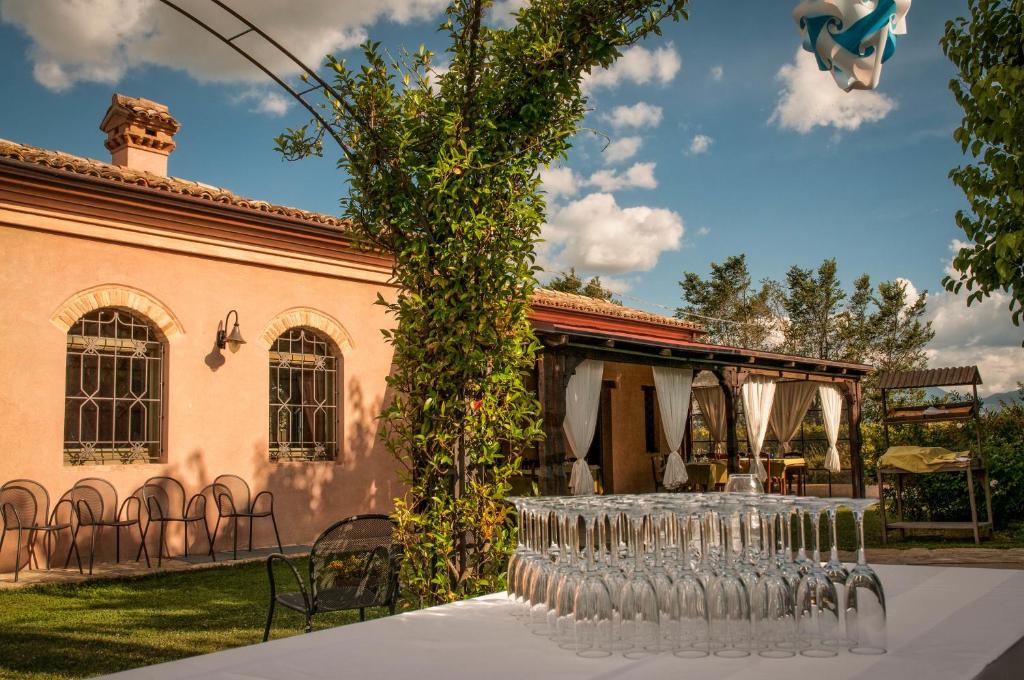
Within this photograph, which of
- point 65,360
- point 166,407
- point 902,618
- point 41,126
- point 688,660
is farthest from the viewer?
point 41,126

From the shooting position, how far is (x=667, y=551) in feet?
6.01

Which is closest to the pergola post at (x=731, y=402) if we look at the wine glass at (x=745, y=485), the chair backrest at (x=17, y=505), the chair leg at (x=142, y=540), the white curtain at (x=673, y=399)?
the white curtain at (x=673, y=399)

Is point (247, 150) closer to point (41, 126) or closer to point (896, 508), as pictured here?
point (41, 126)

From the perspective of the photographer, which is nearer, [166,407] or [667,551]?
[667,551]

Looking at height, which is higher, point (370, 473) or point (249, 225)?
point (249, 225)

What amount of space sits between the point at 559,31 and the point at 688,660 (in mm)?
2979

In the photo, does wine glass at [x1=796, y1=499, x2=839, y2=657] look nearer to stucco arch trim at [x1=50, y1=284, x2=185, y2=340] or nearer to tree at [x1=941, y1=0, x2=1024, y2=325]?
tree at [x1=941, y1=0, x2=1024, y2=325]

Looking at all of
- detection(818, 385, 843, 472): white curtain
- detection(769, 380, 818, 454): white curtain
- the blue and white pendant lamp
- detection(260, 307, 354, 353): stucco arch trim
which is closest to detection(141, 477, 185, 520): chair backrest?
detection(260, 307, 354, 353): stucco arch trim

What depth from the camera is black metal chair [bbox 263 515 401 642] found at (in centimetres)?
439

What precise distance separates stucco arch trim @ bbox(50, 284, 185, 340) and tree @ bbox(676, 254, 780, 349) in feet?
78.7

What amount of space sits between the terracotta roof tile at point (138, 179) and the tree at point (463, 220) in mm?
3975

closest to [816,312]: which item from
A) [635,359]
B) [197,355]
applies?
[635,359]

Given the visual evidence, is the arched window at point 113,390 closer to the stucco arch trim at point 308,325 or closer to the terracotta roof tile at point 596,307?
the stucco arch trim at point 308,325

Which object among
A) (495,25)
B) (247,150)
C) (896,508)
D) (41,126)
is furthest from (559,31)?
(41,126)
